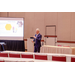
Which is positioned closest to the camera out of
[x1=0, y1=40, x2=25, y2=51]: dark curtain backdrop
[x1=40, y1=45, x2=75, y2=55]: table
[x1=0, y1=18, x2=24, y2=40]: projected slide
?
[x1=40, y1=45, x2=75, y2=55]: table

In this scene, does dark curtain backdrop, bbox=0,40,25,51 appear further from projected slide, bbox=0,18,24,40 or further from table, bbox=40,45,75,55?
table, bbox=40,45,75,55

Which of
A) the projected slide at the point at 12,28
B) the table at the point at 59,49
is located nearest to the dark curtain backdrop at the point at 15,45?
the projected slide at the point at 12,28

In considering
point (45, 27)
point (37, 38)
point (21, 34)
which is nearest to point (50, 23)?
point (45, 27)

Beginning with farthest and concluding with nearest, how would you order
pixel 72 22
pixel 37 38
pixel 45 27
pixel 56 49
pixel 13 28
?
1. pixel 45 27
2. pixel 72 22
3. pixel 13 28
4. pixel 37 38
5. pixel 56 49

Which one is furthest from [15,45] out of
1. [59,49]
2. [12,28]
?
[59,49]

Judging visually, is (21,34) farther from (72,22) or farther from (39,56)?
(39,56)

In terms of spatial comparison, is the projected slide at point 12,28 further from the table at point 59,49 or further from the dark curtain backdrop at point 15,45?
the table at point 59,49

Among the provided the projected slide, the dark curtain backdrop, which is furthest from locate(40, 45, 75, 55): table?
the projected slide

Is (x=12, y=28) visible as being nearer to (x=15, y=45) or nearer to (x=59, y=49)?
(x=15, y=45)

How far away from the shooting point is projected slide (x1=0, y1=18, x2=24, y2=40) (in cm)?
759

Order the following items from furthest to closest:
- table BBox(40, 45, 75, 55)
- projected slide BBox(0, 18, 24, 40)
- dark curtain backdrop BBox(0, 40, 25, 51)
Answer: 1. dark curtain backdrop BBox(0, 40, 25, 51)
2. projected slide BBox(0, 18, 24, 40)
3. table BBox(40, 45, 75, 55)

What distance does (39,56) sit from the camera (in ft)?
9.71

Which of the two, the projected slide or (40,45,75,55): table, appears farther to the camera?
the projected slide
